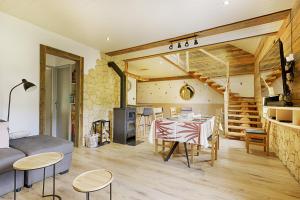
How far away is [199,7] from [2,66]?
329 centimetres

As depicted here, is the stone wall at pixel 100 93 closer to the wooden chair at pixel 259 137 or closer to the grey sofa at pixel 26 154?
the grey sofa at pixel 26 154

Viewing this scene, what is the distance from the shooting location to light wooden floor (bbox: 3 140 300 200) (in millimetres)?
2004

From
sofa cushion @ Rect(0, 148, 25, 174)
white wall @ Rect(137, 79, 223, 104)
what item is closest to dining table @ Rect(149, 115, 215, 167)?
sofa cushion @ Rect(0, 148, 25, 174)

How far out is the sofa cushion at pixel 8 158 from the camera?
1.87 m

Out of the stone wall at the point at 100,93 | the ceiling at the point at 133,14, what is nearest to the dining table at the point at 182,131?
the ceiling at the point at 133,14

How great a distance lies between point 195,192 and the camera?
2.07m

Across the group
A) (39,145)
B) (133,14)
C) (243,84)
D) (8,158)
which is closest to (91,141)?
(39,145)

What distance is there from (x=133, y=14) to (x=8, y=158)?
8.61 ft

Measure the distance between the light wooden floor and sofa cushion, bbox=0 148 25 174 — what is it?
371mm

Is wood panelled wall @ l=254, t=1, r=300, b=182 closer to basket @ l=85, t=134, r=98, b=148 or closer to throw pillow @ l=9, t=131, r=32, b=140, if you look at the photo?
basket @ l=85, t=134, r=98, b=148

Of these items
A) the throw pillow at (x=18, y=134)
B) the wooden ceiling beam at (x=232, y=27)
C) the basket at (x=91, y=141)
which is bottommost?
the basket at (x=91, y=141)

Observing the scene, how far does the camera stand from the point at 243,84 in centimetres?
663

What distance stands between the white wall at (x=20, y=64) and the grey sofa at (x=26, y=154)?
488 millimetres

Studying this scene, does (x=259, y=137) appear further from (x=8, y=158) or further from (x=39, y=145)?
(x=8, y=158)
